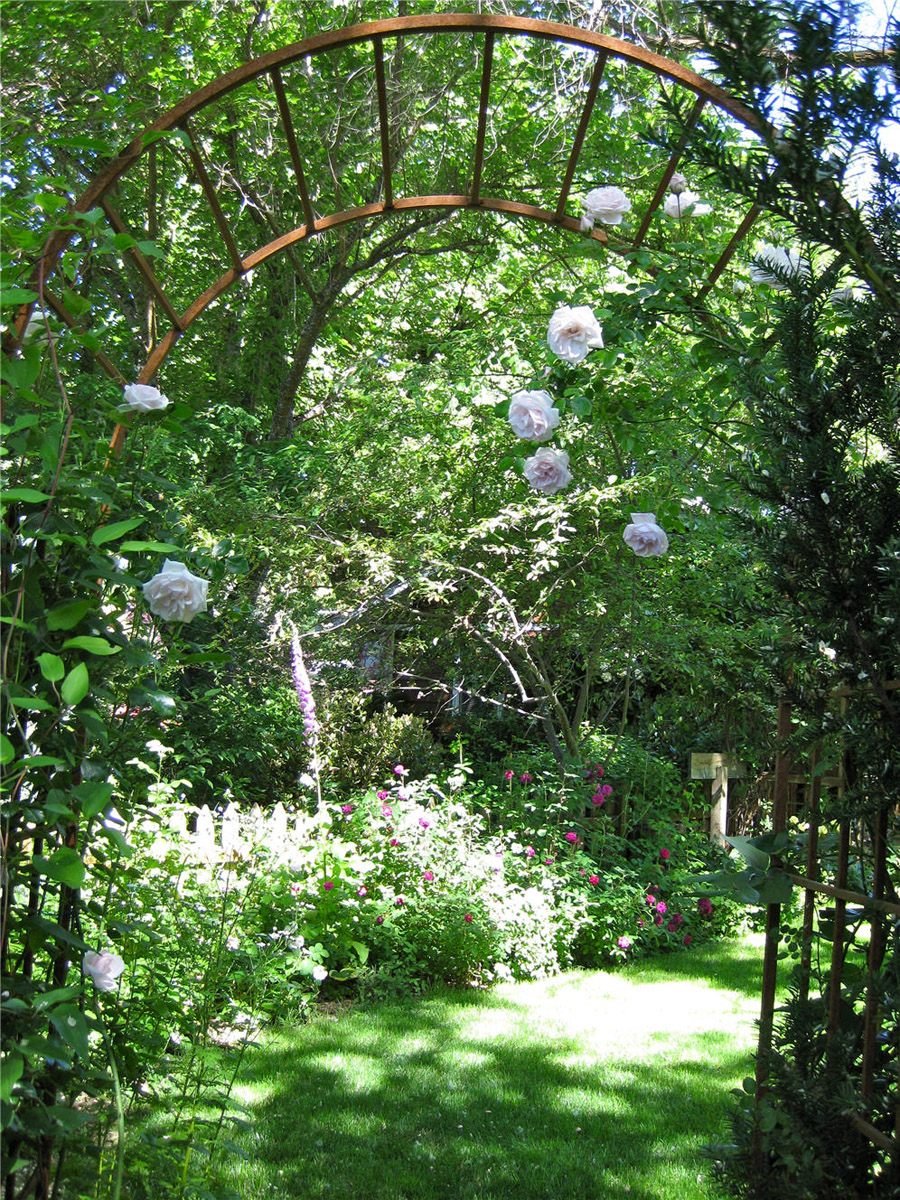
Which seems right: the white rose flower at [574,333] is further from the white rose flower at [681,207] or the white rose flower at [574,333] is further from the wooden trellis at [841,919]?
the wooden trellis at [841,919]

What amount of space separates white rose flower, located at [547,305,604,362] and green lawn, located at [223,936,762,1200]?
71.5 inches

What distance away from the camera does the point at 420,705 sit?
832 centimetres

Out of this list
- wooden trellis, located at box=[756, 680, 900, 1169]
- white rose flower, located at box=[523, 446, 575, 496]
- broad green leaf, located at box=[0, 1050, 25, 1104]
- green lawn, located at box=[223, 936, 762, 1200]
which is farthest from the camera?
green lawn, located at box=[223, 936, 762, 1200]

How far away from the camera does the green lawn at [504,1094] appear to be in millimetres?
2615

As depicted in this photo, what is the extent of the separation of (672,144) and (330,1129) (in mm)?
2734

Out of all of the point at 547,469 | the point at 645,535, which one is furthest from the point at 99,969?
the point at 645,535

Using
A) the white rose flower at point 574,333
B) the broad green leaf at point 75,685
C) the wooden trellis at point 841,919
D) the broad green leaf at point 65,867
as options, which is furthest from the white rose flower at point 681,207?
the broad green leaf at point 65,867

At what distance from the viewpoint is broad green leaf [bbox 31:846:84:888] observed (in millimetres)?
1391

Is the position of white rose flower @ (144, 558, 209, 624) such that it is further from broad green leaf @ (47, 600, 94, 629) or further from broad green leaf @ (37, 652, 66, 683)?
broad green leaf @ (37, 652, 66, 683)

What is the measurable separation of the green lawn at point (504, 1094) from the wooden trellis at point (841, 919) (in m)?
0.63

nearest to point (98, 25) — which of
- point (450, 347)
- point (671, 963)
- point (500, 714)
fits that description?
point (450, 347)

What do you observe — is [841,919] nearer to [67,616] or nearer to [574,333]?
[67,616]

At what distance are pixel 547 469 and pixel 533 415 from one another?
151 mm

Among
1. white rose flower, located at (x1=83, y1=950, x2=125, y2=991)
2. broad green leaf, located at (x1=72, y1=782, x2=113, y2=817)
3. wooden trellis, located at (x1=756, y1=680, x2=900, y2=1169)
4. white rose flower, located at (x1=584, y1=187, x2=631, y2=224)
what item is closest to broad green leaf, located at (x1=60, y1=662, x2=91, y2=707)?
broad green leaf, located at (x1=72, y1=782, x2=113, y2=817)
